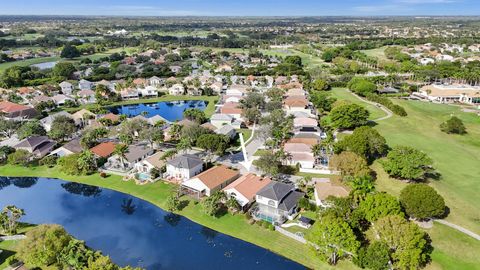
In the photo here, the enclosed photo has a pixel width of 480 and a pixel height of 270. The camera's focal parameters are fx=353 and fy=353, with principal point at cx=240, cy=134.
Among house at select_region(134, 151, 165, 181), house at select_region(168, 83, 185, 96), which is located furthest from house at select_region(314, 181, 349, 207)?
house at select_region(168, 83, 185, 96)

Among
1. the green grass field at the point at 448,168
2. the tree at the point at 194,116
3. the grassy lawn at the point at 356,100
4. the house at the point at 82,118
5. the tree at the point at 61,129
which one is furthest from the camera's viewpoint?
the grassy lawn at the point at 356,100

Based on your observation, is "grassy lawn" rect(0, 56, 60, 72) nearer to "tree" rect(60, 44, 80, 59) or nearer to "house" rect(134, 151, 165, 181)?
"tree" rect(60, 44, 80, 59)

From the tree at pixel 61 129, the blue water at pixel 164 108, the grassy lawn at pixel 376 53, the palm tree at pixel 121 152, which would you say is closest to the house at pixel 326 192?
the palm tree at pixel 121 152

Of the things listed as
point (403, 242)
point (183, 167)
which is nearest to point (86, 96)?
point (183, 167)

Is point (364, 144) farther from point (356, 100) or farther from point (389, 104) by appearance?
point (356, 100)

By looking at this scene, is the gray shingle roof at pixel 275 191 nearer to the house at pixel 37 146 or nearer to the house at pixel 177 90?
the house at pixel 37 146

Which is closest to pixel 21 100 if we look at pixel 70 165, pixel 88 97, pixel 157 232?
pixel 88 97

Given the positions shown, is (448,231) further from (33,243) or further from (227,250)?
(33,243)
